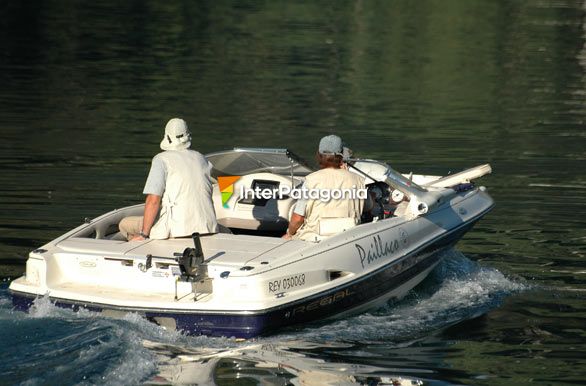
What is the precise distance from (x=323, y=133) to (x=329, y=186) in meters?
11.4

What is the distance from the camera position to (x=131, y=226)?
11.2 metres

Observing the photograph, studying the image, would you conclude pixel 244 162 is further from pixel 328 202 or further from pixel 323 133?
pixel 323 133

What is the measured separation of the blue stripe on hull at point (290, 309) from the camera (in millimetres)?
9633

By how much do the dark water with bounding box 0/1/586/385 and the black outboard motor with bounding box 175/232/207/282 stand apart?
49cm

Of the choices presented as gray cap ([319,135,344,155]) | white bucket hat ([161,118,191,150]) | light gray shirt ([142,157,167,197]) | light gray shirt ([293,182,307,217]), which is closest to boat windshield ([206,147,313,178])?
light gray shirt ([293,182,307,217])

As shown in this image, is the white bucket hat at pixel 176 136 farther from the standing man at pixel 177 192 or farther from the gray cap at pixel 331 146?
the gray cap at pixel 331 146

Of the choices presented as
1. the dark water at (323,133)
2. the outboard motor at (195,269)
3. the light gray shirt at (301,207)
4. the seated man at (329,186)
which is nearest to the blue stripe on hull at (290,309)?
the dark water at (323,133)

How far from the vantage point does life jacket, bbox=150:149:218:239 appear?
10.6 meters

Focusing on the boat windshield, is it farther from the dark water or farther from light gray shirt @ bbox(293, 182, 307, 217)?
the dark water

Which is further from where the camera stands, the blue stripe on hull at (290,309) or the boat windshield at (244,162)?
the boat windshield at (244,162)

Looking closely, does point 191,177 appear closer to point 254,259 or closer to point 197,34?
point 254,259

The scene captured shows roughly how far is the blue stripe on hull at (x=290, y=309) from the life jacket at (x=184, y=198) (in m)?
1.17

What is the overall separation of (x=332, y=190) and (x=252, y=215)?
5.26ft

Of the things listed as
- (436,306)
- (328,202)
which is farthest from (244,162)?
(436,306)
